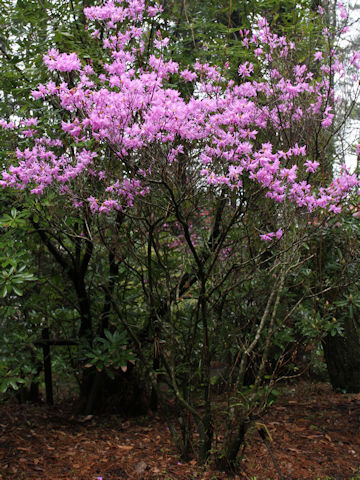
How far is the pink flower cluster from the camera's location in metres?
2.80

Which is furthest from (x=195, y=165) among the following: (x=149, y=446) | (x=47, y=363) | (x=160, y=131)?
(x=47, y=363)

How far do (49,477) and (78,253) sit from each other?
1.94 m

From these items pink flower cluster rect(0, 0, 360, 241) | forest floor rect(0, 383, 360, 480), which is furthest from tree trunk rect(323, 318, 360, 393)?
pink flower cluster rect(0, 0, 360, 241)

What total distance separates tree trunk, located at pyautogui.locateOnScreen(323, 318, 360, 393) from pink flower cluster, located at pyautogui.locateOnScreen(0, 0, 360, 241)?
6.98 ft

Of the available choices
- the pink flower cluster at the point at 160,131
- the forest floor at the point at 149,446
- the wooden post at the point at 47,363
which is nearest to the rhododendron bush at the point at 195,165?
the pink flower cluster at the point at 160,131

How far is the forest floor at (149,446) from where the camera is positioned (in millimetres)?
3322

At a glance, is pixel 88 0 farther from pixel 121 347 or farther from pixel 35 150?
pixel 121 347

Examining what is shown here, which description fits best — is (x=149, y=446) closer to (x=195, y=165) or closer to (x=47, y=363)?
(x=47, y=363)

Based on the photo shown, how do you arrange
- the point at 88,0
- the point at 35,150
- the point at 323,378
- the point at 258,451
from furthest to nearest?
1. the point at 323,378
2. the point at 88,0
3. the point at 258,451
4. the point at 35,150

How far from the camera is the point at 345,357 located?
16.3ft

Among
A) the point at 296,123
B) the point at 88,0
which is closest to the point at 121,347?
the point at 296,123

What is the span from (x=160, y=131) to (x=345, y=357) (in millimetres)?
3582

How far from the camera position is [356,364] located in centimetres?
499

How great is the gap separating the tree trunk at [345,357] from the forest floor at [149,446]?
16 cm
